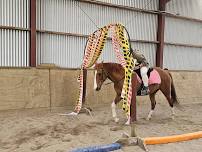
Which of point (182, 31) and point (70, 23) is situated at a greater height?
point (182, 31)

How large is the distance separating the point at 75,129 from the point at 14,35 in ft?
12.8

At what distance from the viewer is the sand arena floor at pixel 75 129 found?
7125 mm

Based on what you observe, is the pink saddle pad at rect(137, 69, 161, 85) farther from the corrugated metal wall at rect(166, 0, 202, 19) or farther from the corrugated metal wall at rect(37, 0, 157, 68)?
the corrugated metal wall at rect(166, 0, 202, 19)

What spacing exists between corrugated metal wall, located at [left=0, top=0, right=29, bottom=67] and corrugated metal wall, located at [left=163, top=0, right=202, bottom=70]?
6.92 m

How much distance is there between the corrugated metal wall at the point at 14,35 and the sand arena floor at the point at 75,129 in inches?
66.6

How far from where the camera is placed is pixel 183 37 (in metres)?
16.7

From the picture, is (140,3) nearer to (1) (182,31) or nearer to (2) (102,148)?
(1) (182,31)

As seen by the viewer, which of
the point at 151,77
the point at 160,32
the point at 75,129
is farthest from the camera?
the point at 160,32

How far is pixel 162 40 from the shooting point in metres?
15.2

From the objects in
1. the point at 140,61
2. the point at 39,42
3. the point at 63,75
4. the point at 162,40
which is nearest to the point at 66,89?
the point at 63,75

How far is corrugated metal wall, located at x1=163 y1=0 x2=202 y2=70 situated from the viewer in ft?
51.9

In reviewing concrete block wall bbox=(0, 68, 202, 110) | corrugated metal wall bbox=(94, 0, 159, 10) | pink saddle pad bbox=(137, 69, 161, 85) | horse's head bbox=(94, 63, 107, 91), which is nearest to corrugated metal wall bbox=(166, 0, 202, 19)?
corrugated metal wall bbox=(94, 0, 159, 10)

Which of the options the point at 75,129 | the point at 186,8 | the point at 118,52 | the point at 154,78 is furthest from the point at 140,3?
the point at 75,129

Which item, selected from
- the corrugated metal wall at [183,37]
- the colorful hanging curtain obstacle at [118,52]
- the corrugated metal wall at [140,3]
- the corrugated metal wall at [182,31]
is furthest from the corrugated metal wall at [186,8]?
the colorful hanging curtain obstacle at [118,52]
